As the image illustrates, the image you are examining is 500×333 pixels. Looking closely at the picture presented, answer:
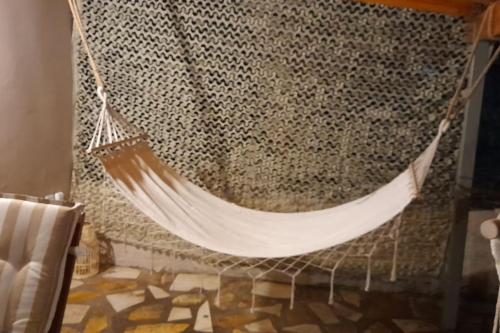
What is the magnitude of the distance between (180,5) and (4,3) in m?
0.69

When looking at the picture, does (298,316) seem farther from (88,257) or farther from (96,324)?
(88,257)

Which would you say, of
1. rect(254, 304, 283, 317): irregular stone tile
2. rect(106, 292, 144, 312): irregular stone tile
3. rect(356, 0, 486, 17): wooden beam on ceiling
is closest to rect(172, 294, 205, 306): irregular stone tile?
rect(106, 292, 144, 312): irregular stone tile

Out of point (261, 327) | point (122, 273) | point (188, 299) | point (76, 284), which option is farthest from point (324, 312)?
point (76, 284)

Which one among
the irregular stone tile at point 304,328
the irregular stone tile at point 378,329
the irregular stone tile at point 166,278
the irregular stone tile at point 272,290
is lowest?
the irregular stone tile at point 304,328

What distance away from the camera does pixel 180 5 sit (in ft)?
6.71

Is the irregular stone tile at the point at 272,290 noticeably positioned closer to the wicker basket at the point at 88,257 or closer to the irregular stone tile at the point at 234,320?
the irregular stone tile at the point at 234,320

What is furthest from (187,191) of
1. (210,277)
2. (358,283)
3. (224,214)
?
(358,283)

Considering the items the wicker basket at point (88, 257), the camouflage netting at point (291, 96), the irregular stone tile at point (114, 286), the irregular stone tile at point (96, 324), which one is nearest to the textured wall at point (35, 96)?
the camouflage netting at point (291, 96)

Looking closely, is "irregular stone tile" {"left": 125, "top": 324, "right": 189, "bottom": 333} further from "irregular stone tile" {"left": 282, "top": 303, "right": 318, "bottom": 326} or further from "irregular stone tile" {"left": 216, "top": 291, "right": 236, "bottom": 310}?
"irregular stone tile" {"left": 282, "top": 303, "right": 318, "bottom": 326}

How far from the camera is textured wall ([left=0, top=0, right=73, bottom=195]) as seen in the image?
1.86 meters

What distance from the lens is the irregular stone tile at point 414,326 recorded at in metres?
1.95

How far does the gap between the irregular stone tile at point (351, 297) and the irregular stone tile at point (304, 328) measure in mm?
289

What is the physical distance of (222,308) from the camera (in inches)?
80.1

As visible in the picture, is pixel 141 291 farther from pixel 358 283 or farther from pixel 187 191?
pixel 358 283
